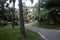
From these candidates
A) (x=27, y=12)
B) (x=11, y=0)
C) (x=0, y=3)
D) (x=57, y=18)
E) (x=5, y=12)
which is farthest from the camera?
(x=27, y=12)

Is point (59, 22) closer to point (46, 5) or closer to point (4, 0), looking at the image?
point (46, 5)

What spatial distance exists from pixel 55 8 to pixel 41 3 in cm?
282

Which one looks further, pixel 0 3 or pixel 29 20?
pixel 29 20

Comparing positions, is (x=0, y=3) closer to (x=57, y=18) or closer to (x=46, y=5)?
(x=46, y=5)

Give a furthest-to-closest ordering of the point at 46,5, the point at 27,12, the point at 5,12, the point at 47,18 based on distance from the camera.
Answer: the point at 27,12 < the point at 47,18 < the point at 46,5 < the point at 5,12

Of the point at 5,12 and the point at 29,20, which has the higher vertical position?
the point at 5,12

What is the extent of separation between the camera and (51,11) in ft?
107

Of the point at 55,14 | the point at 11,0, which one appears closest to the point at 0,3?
the point at 11,0

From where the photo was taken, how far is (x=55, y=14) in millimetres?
33438

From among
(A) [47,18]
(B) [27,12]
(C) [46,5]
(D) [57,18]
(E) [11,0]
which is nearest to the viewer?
(E) [11,0]

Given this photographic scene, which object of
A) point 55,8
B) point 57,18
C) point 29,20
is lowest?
point 29,20

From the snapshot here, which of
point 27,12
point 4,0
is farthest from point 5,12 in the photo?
point 27,12

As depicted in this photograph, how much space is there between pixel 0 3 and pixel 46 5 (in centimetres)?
1534

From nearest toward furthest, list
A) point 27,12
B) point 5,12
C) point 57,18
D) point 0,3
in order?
point 0,3
point 5,12
point 57,18
point 27,12
